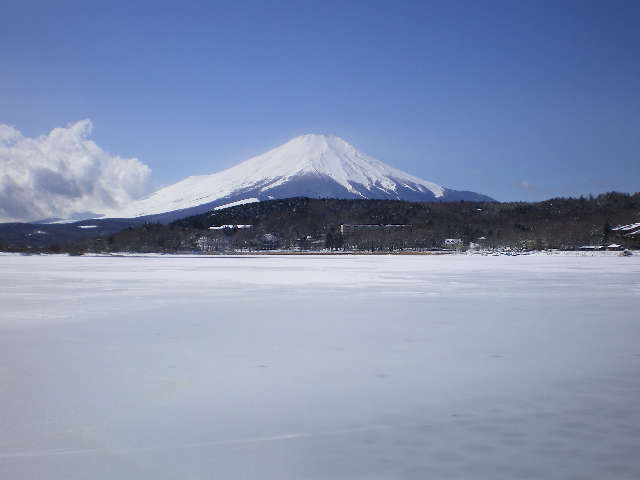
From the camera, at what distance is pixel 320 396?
4.98m

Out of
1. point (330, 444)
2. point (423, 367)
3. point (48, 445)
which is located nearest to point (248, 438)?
point (330, 444)

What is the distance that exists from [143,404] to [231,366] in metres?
1.53

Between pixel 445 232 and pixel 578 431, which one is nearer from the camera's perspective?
pixel 578 431

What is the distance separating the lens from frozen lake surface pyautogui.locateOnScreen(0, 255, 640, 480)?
138 inches

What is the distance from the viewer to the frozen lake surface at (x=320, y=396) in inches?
138

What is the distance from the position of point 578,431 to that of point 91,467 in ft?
11.5

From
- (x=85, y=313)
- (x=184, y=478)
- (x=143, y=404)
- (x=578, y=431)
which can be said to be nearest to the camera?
(x=184, y=478)

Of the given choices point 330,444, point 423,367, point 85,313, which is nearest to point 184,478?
point 330,444

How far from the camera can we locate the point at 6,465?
340 centimetres

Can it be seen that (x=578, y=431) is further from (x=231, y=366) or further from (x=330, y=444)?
(x=231, y=366)

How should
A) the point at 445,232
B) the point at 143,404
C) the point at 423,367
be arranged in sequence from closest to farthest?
1. the point at 143,404
2. the point at 423,367
3. the point at 445,232

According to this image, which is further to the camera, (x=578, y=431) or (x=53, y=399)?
(x=53, y=399)

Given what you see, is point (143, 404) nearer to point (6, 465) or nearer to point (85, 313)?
point (6, 465)

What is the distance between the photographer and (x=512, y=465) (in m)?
3.44
